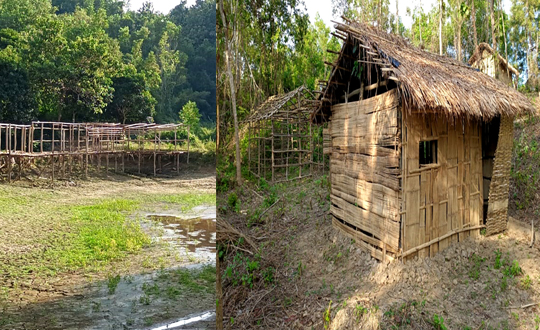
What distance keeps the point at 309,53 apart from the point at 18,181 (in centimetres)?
1190

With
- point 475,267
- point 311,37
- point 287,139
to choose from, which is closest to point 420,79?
point 475,267

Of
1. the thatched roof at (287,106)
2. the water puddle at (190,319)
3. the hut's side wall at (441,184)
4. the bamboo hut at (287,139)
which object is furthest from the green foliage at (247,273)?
the thatched roof at (287,106)

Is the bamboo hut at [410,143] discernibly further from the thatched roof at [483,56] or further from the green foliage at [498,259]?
the thatched roof at [483,56]

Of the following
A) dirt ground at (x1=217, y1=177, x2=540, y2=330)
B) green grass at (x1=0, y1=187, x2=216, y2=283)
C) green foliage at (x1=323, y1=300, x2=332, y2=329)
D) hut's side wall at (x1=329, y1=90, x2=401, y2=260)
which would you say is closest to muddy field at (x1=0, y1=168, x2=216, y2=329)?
green grass at (x1=0, y1=187, x2=216, y2=283)

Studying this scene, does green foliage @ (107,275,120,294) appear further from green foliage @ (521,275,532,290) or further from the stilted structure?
Answer: green foliage @ (521,275,532,290)

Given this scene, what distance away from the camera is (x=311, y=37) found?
1406 centimetres

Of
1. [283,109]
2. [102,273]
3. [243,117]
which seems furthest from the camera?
[243,117]

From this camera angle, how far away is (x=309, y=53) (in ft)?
45.0

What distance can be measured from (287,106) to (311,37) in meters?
4.96

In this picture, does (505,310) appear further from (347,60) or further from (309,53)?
(309,53)

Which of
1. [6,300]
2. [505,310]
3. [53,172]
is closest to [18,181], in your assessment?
[53,172]

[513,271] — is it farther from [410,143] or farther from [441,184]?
[410,143]

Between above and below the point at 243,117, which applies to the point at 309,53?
above

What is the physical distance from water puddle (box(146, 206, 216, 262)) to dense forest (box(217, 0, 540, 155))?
5.34 metres
